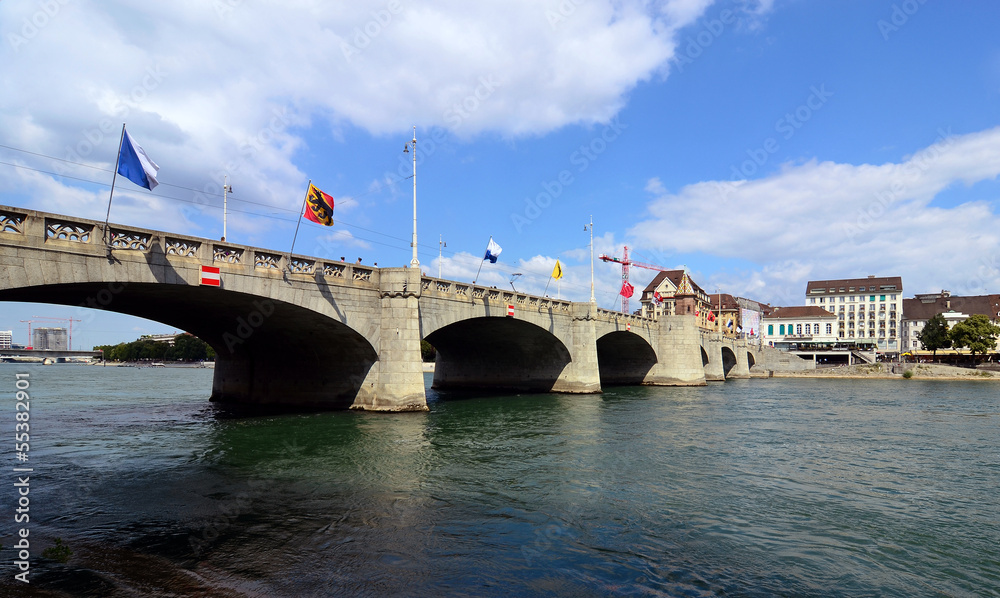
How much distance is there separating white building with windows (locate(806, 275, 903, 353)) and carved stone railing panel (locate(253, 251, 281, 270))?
141 metres

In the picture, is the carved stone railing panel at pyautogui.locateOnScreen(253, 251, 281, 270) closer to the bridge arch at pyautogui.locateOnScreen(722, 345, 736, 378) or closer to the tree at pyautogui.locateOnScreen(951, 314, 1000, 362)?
the bridge arch at pyautogui.locateOnScreen(722, 345, 736, 378)

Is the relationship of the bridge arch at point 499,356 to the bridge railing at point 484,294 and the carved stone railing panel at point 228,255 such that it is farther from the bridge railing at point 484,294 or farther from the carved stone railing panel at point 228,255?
the carved stone railing panel at point 228,255

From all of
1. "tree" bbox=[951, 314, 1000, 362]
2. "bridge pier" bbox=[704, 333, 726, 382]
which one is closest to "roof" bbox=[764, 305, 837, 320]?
"tree" bbox=[951, 314, 1000, 362]

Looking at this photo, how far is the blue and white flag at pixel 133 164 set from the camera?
18.0 meters

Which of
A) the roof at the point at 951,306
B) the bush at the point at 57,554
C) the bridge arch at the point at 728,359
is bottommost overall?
the bridge arch at the point at 728,359

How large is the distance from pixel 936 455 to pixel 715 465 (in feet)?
29.7

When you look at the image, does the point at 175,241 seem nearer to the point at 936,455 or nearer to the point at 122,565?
the point at 122,565

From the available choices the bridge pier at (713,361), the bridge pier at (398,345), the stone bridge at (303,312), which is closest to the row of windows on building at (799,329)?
the bridge pier at (713,361)

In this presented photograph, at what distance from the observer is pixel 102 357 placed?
190 metres

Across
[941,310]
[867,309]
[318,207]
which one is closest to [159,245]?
[318,207]

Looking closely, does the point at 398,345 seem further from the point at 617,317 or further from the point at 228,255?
the point at 617,317

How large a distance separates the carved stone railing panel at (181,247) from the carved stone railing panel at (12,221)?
418 centimetres

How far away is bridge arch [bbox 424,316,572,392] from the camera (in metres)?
45.2

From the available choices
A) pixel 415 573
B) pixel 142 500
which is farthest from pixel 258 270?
pixel 415 573
